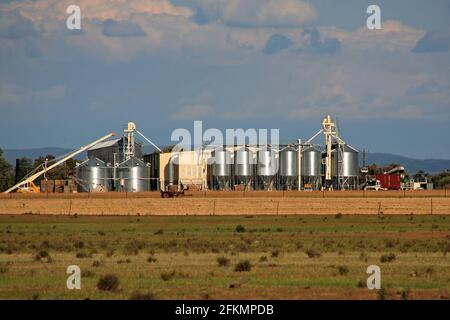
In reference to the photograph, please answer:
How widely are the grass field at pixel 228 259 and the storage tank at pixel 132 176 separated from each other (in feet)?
192

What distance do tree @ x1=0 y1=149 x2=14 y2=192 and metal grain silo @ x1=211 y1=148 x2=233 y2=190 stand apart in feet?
142

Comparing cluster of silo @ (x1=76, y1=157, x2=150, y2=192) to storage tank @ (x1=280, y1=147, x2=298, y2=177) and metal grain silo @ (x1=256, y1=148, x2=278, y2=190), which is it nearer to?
metal grain silo @ (x1=256, y1=148, x2=278, y2=190)

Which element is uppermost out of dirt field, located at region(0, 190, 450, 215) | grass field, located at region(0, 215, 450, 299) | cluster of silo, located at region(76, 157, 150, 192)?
cluster of silo, located at region(76, 157, 150, 192)

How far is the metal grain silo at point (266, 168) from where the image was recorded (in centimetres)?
12500

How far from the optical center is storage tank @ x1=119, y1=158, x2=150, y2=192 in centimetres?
12794

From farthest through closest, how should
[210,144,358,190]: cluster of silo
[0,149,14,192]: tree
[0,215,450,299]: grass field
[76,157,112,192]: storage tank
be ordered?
1. [0,149,14,192]: tree
2. [76,157,112,192]: storage tank
3. [210,144,358,190]: cluster of silo
4. [0,215,450,299]: grass field

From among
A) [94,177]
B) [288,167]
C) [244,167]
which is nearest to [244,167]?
[244,167]

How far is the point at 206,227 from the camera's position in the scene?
63906 mm

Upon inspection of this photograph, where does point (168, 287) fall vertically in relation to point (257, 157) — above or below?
below

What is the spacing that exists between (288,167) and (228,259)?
87.5m

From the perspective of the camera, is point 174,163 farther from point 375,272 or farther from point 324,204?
point 375,272

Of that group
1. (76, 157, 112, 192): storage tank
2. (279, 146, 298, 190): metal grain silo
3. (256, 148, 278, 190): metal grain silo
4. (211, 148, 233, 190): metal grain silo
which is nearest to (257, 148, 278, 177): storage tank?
(256, 148, 278, 190): metal grain silo
